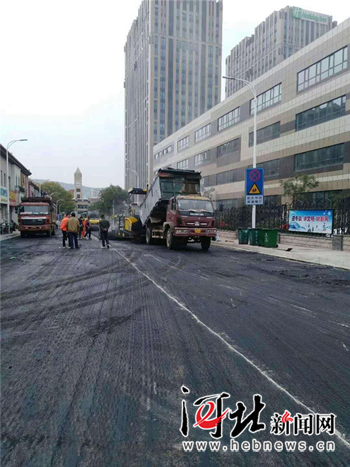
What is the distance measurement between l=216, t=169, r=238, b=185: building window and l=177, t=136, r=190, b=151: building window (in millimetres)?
14542

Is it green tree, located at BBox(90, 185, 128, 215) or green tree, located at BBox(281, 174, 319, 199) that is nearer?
green tree, located at BBox(281, 174, 319, 199)

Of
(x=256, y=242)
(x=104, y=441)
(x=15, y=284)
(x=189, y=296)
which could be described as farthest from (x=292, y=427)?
(x=256, y=242)

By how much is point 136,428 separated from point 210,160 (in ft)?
177

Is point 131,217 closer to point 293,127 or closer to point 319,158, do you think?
point 319,158

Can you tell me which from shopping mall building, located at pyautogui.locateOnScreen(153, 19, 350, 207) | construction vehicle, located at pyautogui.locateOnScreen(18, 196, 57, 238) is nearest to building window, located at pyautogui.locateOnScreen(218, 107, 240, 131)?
shopping mall building, located at pyautogui.locateOnScreen(153, 19, 350, 207)

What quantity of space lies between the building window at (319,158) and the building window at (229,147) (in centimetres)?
1218

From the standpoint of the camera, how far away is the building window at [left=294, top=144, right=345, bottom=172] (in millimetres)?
31406

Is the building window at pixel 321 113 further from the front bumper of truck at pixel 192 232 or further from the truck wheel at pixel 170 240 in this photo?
the truck wheel at pixel 170 240

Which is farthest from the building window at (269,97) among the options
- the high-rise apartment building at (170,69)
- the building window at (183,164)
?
the high-rise apartment building at (170,69)

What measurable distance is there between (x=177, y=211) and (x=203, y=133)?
44.4m

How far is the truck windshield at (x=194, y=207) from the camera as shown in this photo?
16.2 metres

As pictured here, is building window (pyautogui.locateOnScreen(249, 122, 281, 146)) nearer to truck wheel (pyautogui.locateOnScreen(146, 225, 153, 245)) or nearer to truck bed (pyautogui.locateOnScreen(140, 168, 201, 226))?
truck bed (pyautogui.locateOnScreen(140, 168, 201, 226))

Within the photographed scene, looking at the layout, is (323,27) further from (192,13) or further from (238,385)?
(238,385)

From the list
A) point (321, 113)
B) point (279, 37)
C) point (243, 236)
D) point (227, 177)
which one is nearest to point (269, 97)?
point (321, 113)
